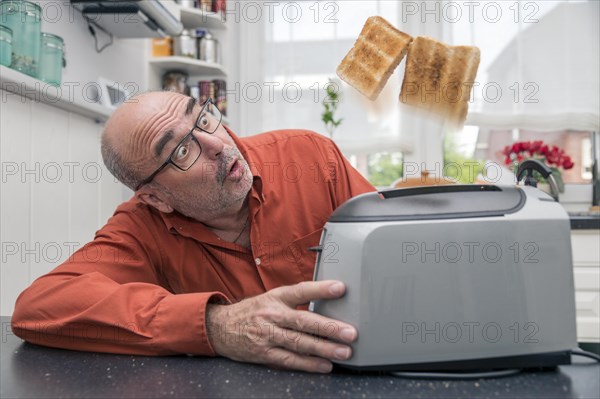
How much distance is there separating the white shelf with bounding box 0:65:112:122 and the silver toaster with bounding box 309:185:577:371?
99 cm

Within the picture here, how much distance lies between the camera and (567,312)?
2.06 ft

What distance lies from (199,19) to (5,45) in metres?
1.50

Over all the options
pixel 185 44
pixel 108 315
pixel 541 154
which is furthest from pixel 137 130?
pixel 541 154

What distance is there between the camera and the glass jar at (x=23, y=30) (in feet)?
4.32

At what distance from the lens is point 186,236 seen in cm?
113

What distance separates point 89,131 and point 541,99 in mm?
2041

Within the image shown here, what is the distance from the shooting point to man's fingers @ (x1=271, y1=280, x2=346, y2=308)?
0.63m

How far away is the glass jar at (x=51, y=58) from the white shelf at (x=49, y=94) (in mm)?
43

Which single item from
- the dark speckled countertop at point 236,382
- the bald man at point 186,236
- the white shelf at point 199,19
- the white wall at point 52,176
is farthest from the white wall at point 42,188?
the white shelf at point 199,19

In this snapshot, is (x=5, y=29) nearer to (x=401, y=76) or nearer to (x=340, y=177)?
(x=340, y=177)

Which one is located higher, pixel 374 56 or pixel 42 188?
pixel 374 56

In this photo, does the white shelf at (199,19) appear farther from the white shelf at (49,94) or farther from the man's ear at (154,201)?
the man's ear at (154,201)

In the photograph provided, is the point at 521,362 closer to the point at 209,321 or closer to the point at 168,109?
the point at 209,321

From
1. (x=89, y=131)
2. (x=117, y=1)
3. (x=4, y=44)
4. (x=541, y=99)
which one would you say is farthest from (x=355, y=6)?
(x=4, y=44)
